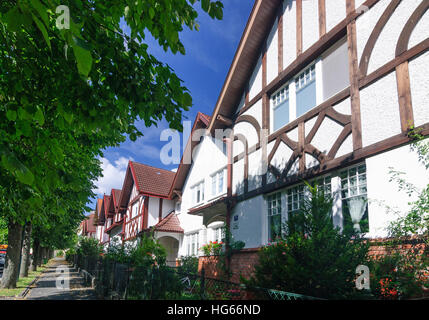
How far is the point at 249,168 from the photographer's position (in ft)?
39.7

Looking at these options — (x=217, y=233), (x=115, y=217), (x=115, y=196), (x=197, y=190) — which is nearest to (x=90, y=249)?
(x=197, y=190)

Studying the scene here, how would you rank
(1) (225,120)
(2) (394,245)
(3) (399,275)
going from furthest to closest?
1. (1) (225,120)
2. (2) (394,245)
3. (3) (399,275)

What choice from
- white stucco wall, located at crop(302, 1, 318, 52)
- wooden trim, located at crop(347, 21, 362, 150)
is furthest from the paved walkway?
white stucco wall, located at crop(302, 1, 318, 52)

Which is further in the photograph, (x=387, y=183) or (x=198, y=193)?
(x=198, y=193)

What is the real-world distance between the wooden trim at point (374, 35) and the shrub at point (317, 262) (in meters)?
3.83

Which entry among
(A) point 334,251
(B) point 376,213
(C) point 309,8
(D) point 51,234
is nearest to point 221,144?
(C) point 309,8

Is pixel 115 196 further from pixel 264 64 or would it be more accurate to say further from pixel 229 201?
pixel 264 64

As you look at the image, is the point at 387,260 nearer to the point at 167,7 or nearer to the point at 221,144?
the point at 167,7

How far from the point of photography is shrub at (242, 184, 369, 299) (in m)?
5.24

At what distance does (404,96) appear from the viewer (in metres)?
6.65

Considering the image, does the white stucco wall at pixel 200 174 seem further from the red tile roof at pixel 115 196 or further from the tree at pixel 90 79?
the red tile roof at pixel 115 196

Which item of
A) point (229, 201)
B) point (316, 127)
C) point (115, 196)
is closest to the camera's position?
point (316, 127)

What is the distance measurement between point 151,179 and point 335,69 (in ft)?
63.9
